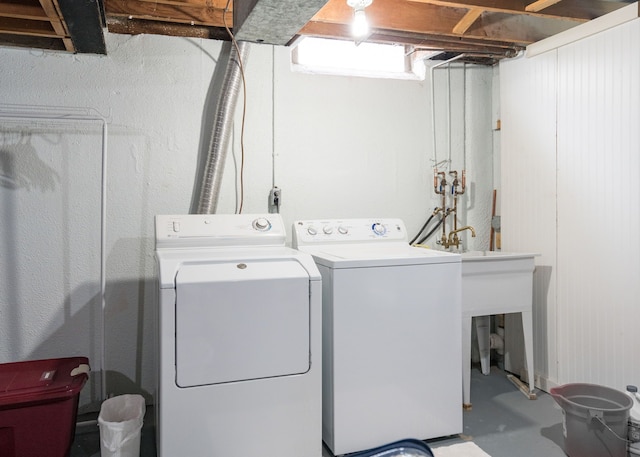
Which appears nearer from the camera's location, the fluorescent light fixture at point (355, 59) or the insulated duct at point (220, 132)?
the insulated duct at point (220, 132)

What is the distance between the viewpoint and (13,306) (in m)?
2.53

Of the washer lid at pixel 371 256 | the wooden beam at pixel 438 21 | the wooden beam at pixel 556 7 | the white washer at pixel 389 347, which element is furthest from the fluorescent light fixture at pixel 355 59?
the white washer at pixel 389 347

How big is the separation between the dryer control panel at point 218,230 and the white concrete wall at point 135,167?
310 millimetres

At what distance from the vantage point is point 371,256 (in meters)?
2.31

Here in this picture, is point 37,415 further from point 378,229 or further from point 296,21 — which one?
point 296,21

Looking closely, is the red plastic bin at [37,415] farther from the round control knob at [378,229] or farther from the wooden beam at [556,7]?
the wooden beam at [556,7]

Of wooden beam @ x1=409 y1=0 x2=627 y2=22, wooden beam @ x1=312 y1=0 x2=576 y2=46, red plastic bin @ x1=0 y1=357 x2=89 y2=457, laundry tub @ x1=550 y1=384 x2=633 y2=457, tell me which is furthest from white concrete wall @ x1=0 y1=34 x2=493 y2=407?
laundry tub @ x1=550 y1=384 x2=633 y2=457

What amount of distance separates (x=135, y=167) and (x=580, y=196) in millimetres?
2593

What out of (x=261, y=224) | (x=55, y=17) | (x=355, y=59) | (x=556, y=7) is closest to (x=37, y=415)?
(x=261, y=224)

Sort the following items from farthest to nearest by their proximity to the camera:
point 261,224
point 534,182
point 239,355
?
point 534,182, point 261,224, point 239,355

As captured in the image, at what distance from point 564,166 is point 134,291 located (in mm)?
2668

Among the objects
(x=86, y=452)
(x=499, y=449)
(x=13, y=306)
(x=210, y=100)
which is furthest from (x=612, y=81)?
(x=13, y=306)

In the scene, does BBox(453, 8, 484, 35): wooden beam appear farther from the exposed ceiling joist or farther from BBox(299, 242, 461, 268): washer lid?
BBox(299, 242, 461, 268): washer lid

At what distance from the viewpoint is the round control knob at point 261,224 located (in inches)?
101
